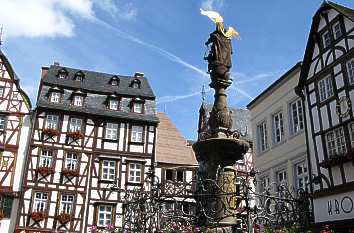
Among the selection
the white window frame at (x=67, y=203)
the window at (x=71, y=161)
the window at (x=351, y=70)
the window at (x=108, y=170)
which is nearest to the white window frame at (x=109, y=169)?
the window at (x=108, y=170)

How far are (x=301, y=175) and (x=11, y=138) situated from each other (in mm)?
16394

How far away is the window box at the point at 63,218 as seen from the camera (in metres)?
22.7

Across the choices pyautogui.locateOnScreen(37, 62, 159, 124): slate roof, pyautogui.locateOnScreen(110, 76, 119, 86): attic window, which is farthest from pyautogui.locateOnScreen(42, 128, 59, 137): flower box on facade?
pyautogui.locateOnScreen(110, 76, 119, 86): attic window

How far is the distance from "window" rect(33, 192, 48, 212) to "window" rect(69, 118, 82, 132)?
4224 millimetres

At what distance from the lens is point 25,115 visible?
24.2 metres

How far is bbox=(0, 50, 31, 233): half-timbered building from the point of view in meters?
22.4

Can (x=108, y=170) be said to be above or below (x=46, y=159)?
below

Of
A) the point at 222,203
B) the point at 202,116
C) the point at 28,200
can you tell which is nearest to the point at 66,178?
the point at 28,200

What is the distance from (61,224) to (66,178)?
2.64 metres

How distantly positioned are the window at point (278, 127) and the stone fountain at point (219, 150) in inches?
358

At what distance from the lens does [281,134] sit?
17.7 metres

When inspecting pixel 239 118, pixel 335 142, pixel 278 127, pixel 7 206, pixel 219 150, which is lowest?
pixel 219 150

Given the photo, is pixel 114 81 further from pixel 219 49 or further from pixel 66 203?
pixel 219 49

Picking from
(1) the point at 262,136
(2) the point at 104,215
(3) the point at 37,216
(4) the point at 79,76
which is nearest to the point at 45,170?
(3) the point at 37,216
